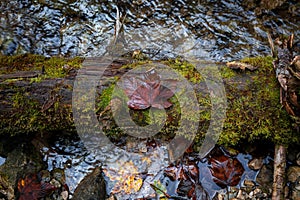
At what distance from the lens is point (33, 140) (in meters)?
3.12

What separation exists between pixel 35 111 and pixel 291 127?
2.31 meters

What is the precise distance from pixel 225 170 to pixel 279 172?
482mm

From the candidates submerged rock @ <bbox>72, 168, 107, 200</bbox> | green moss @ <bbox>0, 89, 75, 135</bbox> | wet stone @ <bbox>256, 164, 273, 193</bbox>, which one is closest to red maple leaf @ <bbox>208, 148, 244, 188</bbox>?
wet stone @ <bbox>256, 164, 273, 193</bbox>

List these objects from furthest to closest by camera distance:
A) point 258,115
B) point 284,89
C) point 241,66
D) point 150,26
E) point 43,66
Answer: point 150,26 < point 43,66 < point 241,66 < point 258,115 < point 284,89

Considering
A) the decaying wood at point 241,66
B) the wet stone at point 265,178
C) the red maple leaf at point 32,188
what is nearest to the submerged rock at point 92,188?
the red maple leaf at point 32,188

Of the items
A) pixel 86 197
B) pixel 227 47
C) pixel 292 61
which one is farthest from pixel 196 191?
pixel 227 47

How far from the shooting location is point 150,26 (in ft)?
14.0

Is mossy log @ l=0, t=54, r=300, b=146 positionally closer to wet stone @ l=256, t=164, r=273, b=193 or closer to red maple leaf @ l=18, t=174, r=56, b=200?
wet stone @ l=256, t=164, r=273, b=193

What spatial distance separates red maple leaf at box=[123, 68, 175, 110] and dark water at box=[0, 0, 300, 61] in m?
1.40

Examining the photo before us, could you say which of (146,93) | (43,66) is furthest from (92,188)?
(43,66)

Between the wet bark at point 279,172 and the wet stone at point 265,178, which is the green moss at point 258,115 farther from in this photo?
the wet stone at point 265,178

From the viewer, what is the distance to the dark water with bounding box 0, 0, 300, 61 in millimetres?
4020

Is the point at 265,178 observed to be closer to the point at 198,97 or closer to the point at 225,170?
the point at 225,170

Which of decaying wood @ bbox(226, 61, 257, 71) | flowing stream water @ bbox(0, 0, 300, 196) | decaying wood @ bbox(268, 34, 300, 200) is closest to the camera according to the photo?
decaying wood @ bbox(268, 34, 300, 200)
